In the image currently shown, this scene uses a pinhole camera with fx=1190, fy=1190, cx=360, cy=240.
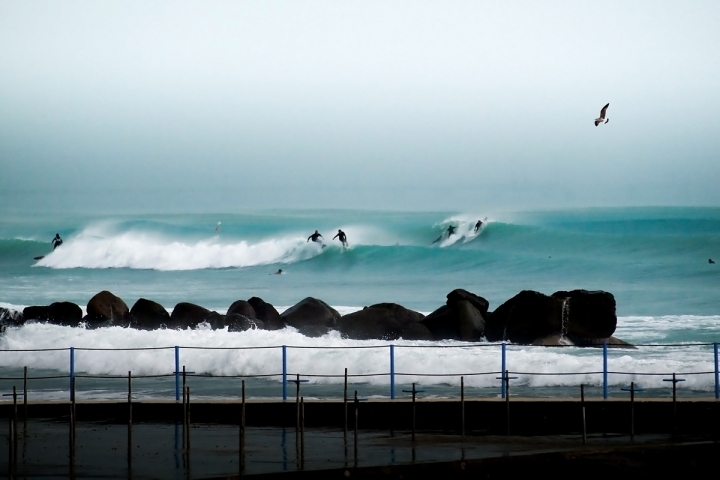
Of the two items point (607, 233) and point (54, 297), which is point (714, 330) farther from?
point (54, 297)

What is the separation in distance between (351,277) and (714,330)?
81.3 ft

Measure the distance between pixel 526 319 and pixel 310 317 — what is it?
691 cm

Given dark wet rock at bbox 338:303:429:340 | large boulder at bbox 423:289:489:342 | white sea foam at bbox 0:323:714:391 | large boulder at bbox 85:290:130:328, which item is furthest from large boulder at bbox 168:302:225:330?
large boulder at bbox 423:289:489:342

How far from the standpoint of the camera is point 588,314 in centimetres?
2866

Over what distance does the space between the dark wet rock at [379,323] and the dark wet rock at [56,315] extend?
849 centimetres

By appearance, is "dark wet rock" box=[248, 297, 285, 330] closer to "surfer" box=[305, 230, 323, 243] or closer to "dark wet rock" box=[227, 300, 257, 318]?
"dark wet rock" box=[227, 300, 257, 318]

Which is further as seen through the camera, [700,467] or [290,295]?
[290,295]

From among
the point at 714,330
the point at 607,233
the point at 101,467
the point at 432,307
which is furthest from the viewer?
the point at 607,233

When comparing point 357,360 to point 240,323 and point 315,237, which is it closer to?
point 240,323

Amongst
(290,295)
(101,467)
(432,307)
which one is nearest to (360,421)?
(101,467)

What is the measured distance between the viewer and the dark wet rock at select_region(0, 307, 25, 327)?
35.0m

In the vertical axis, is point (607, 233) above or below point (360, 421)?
above

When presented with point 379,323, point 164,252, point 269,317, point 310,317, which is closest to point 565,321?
point 379,323

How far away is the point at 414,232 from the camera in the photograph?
6794 cm
